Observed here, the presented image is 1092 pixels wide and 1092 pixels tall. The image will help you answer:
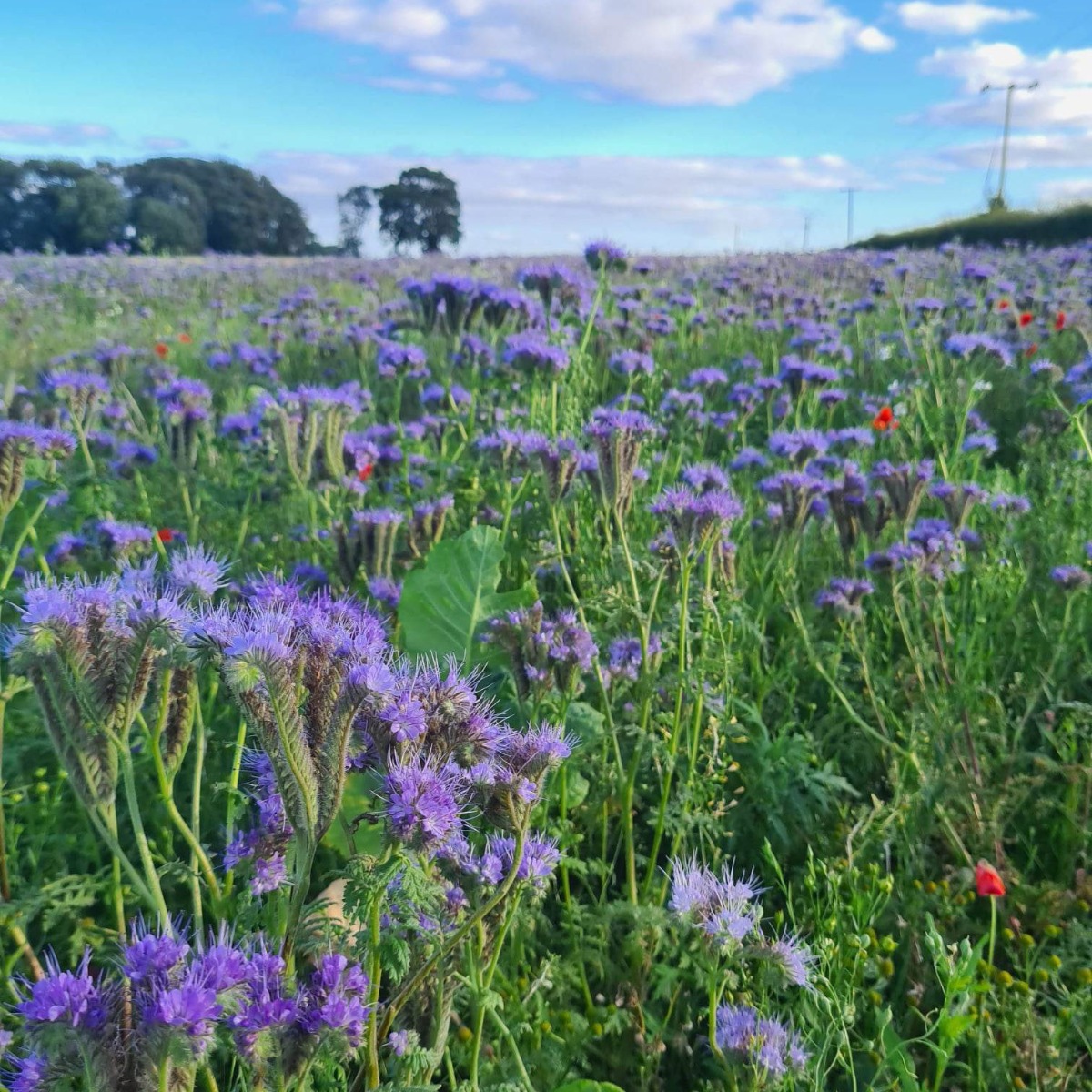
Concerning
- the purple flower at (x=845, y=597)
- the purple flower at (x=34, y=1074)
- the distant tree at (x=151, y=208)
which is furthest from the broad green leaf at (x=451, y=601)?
the distant tree at (x=151, y=208)

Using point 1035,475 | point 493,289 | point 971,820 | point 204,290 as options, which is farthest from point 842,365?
point 204,290

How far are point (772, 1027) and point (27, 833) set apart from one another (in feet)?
6.83

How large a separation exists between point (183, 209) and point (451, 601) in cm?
4043

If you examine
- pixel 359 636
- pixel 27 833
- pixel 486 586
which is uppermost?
pixel 359 636

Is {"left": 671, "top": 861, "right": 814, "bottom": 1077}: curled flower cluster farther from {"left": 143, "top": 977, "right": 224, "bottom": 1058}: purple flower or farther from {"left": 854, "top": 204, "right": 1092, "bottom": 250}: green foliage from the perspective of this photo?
{"left": 854, "top": 204, "right": 1092, "bottom": 250}: green foliage

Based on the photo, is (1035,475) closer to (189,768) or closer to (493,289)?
(493,289)

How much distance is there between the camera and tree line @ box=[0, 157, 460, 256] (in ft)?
103

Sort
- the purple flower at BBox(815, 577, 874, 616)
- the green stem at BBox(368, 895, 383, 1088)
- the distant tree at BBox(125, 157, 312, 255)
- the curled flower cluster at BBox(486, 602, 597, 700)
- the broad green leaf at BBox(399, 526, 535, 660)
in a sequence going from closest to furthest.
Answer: the green stem at BBox(368, 895, 383, 1088)
the curled flower cluster at BBox(486, 602, 597, 700)
the broad green leaf at BBox(399, 526, 535, 660)
the purple flower at BBox(815, 577, 874, 616)
the distant tree at BBox(125, 157, 312, 255)

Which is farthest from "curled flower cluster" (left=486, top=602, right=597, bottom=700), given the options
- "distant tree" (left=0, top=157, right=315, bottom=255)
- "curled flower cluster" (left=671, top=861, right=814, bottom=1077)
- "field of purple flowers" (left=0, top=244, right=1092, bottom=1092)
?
"distant tree" (left=0, top=157, right=315, bottom=255)

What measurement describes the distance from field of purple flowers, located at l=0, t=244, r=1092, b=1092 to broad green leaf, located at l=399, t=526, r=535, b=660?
0.01 meters

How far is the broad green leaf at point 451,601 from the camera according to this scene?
2811 millimetres

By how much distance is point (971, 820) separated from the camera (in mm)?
2625

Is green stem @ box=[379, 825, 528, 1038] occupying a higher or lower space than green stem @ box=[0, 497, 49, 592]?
lower

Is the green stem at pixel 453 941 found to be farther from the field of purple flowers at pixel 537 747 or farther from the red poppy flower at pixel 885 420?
the red poppy flower at pixel 885 420
